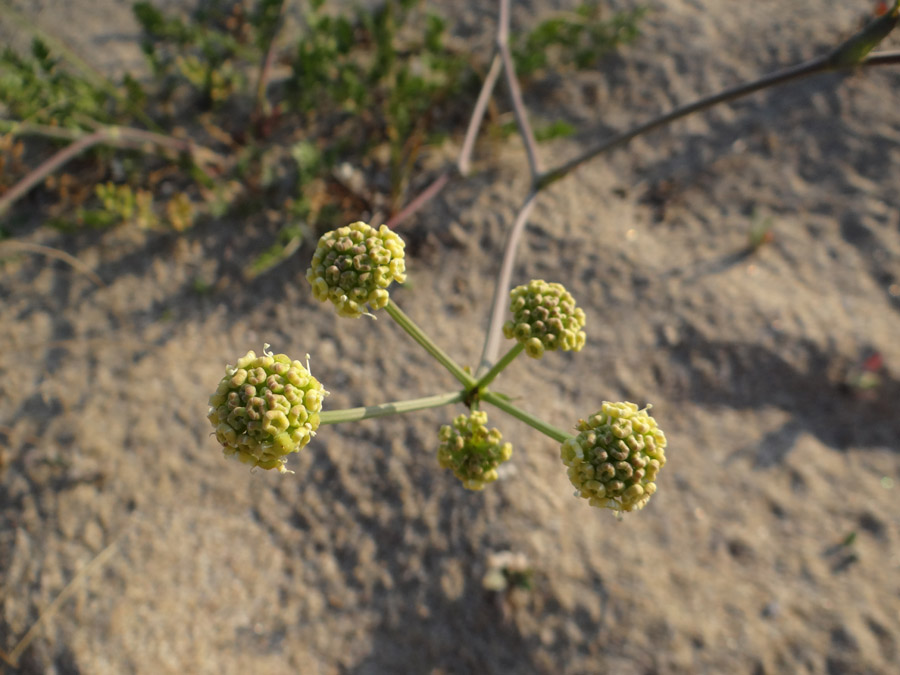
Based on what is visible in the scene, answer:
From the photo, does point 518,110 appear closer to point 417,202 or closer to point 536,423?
point 417,202

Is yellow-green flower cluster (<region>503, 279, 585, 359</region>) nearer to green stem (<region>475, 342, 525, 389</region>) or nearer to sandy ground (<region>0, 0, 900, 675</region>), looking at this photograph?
green stem (<region>475, 342, 525, 389</region>)

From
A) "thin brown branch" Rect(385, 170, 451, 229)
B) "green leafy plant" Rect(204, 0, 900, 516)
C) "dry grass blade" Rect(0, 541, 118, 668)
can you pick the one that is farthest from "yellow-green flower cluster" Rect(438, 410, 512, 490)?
"dry grass blade" Rect(0, 541, 118, 668)

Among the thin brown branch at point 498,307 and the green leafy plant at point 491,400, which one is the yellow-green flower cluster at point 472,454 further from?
the thin brown branch at point 498,307

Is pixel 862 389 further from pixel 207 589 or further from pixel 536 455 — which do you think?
pixel 207 589

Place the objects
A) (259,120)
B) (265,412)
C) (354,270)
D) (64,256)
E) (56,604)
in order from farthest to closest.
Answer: (259,120), (64,256), (56,604), (354,270), (265,412)

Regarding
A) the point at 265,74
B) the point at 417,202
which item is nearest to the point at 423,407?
the point at 417,202

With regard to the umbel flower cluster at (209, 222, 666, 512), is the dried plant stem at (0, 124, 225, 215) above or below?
above

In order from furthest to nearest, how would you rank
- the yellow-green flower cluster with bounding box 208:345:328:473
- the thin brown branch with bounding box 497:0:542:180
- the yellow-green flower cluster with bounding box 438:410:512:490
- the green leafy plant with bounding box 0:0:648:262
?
1. the green leafy plant with bounding box 0:0:648:262
2. the thin brown branch with bounding box 497:0:542:180
3. the yellow-green flower cluster with bounding box 438:410:512:490
4. the yellow-green flower cluster with bounding box 208:345:328:473

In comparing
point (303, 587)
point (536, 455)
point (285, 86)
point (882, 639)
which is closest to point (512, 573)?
point (536, 455)
